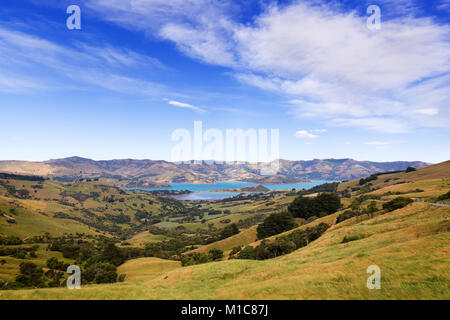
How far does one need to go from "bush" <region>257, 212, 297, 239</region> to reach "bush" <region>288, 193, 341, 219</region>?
1971 cm

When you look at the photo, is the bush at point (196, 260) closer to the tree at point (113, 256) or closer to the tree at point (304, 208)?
the tree at point (113, 256)

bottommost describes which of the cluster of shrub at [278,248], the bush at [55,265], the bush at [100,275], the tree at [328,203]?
the bush at [55,265]

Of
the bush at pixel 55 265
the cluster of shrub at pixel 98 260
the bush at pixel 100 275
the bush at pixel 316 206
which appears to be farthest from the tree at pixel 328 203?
the bush at pixel 55 265

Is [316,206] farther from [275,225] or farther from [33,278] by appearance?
[33,278]

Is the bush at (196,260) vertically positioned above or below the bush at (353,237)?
below

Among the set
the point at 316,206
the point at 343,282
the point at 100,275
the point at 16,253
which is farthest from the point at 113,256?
the point at 343,282

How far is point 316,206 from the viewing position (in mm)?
124750

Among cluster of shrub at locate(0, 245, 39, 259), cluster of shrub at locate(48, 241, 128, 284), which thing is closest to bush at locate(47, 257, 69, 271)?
cluster of shrub at locate(48, 241, 128, 284)

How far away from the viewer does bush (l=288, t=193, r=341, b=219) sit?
4734 inches

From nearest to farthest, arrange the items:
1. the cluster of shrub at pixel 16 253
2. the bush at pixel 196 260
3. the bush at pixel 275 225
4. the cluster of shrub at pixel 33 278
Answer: the cluster of shrub at pixel 33 278
the bush at pixel 196 260
the cluster of shrub at pixel 16 253
the bush at pixel 275 225

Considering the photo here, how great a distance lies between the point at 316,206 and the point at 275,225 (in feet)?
102

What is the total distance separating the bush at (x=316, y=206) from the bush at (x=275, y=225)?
19706 millimetres

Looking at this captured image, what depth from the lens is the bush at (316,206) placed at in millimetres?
120250
